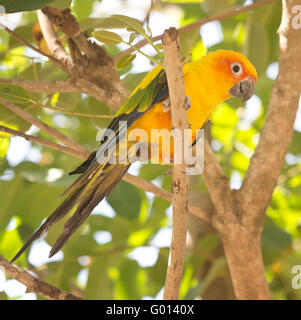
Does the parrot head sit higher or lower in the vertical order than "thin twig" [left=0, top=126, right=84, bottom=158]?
higher

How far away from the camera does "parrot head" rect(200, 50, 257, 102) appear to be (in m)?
2.01

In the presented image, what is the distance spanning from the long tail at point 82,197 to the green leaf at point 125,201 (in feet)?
1.01

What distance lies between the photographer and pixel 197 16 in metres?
2.72

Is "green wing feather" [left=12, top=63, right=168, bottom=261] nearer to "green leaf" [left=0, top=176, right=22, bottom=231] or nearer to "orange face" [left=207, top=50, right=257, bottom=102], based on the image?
"orange face" [left=207, top=50, right=257, bottom=102]

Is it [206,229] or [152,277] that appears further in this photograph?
[206,229]

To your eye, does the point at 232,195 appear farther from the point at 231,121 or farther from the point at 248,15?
the point at 231,121

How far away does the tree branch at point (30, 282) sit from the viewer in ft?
4.88

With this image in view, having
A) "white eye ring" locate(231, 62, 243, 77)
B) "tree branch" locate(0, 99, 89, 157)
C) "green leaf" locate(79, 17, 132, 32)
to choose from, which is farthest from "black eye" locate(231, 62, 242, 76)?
"tree branch" locate(0, 99, 89, 157)

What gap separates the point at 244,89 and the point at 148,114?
476 mm

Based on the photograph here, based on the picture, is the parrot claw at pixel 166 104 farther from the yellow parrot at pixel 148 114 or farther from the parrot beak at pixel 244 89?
the parrot beak at pixel 244 89

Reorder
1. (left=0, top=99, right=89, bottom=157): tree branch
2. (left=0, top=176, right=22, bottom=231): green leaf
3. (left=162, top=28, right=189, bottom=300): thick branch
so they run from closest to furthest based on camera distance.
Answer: (left=162, top=28, right=189, bottom=300): thick branch, (left=0, top=99, right=89, bottom=157): tree branch, (left=0, top=176, right=22, bottom=231): green leaf

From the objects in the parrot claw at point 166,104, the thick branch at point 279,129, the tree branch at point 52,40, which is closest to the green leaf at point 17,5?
the tree branch at point 52,40
